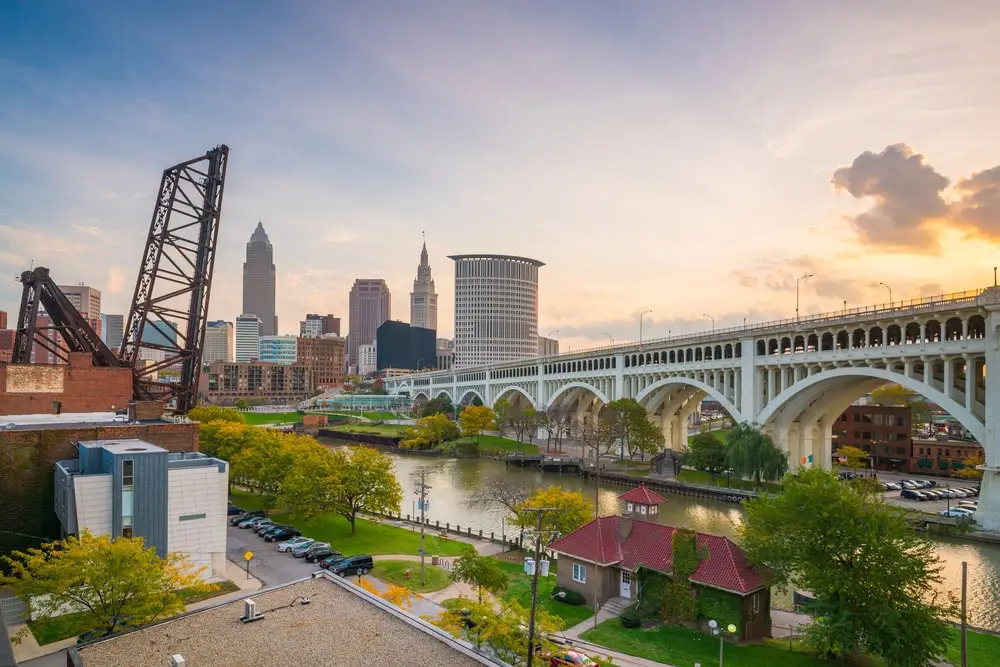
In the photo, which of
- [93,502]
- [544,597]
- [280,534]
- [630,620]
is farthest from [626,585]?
[93,502]

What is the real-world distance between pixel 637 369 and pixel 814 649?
6293cm

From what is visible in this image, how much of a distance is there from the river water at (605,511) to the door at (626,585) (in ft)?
23.7

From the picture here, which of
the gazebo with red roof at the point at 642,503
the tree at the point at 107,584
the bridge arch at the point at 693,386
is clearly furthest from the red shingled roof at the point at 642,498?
the bridge arch at the point at 693,386

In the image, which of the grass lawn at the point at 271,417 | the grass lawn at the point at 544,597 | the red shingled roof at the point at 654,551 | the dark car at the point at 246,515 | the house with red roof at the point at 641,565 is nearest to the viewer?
the house with red roof at the point at 641,565

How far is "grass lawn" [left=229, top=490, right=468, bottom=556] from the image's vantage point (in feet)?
119

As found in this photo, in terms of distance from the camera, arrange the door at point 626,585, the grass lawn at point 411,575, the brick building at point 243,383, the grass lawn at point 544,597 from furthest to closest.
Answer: the brick building at point 243,383, the grass lawn at point 411,575, the door at point 626,585, the grass lawn at point 544,597

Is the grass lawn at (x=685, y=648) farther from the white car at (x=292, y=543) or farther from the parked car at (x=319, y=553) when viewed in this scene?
the white car at (x=292, y=543)

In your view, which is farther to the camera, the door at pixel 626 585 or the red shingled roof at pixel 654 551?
the door at pixel 626 585

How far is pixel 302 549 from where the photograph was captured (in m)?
35.1

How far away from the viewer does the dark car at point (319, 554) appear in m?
33.4

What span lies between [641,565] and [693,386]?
57.2m

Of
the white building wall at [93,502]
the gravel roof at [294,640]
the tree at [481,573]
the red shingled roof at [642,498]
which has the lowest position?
the tree at [481,573]

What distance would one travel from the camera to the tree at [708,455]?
65.6 metres

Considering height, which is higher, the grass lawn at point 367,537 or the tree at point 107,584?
the tree at point 107,584
